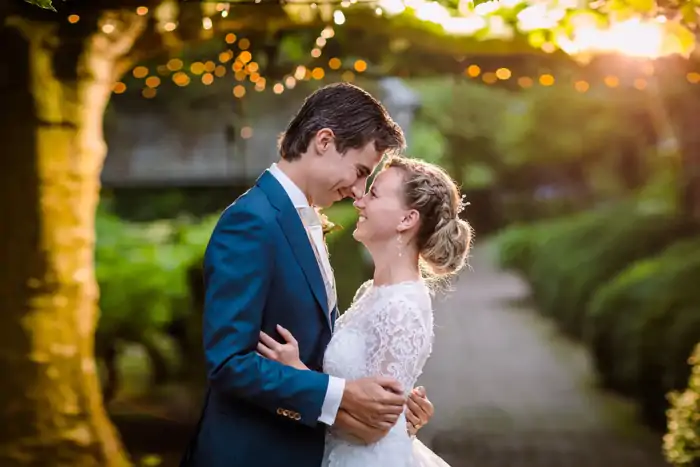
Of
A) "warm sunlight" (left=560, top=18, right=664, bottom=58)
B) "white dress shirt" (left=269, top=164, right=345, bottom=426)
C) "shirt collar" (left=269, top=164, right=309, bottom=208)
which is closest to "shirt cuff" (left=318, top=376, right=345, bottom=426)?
"white dress shirt" (left=269, top=164, right=345, bottom=426)

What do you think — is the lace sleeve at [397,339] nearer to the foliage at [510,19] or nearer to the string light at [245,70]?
the foliage at [510,19]

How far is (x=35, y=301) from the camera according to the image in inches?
160

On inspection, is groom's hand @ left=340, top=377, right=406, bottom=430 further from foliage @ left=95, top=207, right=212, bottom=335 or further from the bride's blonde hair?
foliage @ left=95, top=207, right=212, bottom=335

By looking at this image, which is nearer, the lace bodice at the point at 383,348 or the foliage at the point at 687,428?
the lace bodice at the point at 383,348

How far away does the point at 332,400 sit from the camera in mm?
1970

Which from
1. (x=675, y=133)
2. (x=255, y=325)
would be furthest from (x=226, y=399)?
(x=675, y=133)

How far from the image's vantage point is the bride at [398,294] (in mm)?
2127

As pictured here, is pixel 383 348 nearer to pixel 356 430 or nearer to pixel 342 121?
pixel 356 430

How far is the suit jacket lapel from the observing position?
2.04 metres

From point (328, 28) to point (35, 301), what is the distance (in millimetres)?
1860

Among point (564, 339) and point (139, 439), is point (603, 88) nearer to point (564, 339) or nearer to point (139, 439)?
point (564, 339)

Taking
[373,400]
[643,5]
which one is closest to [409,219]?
[373,400]

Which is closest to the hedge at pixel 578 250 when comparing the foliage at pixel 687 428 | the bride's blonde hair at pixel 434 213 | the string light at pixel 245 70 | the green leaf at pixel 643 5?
the foliage at pixel 687 428

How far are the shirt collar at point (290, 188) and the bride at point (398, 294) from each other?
21 cm
